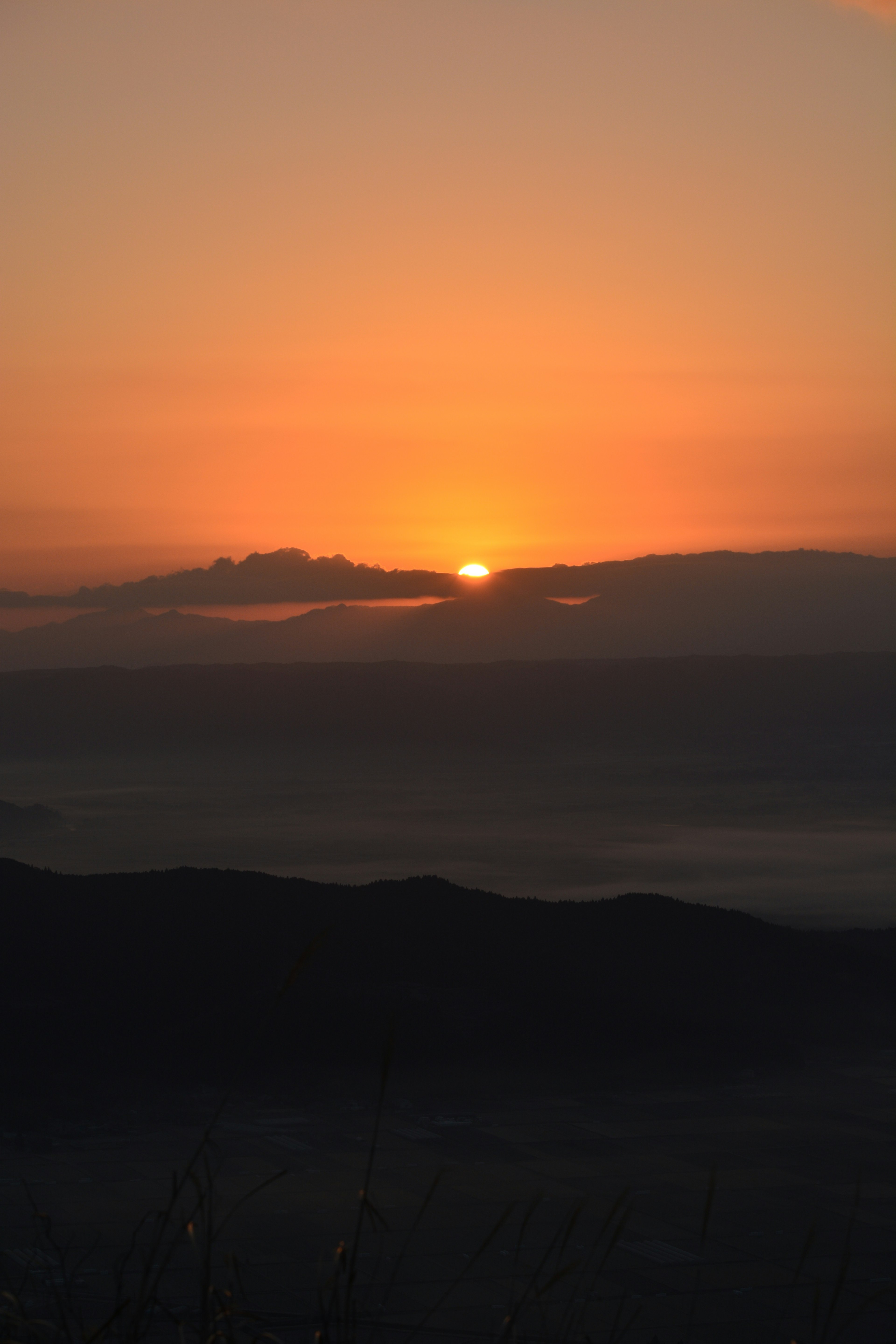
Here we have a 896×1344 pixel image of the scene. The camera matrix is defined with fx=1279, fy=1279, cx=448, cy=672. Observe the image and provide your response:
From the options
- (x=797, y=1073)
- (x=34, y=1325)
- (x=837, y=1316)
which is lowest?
(x=797, y=1073)

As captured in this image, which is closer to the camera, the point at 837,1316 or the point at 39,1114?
the point at 837,1316

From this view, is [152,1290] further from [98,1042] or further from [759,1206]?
[98,1042]

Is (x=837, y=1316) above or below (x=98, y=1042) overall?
above

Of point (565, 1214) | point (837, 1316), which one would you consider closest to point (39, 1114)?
point (565, 1214)

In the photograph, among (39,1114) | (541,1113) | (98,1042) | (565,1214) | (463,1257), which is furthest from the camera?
(98,1042)

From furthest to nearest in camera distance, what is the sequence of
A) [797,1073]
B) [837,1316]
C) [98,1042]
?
[797,1073] → [98,1042] → [837,1316]

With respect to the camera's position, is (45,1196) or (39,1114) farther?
(39,1114)

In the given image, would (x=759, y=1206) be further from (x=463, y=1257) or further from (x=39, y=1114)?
(x=39, y=1114)

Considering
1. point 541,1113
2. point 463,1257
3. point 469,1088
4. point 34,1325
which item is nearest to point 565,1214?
point 463,1257

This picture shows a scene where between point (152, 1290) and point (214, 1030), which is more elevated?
point (152, 1290)
